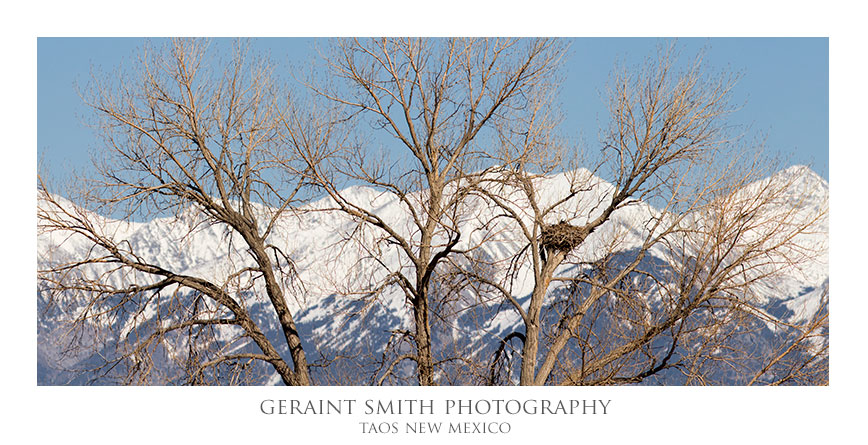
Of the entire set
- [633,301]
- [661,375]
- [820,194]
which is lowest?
[661,375]

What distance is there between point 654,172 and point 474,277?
2.47 meters

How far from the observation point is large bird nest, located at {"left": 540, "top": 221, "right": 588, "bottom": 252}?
11.9 m

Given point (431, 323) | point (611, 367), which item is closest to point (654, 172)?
point (611, 367)

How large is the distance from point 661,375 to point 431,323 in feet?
9.48

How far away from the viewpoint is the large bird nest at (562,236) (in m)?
11.9

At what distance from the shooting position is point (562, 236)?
11938 millimetres

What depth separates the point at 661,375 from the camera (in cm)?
1241

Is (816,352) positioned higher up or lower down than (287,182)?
lower down
